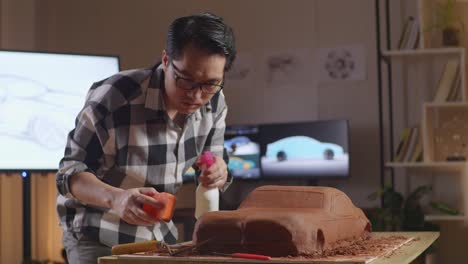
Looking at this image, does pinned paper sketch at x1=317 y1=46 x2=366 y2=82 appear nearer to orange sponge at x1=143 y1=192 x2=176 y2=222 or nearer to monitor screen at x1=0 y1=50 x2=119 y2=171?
monitor screen at x1=0 y1=50 x2=119 y2=171

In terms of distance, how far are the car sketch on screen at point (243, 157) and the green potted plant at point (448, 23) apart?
1.35m

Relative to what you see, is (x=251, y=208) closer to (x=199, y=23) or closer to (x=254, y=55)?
(x=199, y=23)

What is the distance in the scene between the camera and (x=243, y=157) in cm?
514

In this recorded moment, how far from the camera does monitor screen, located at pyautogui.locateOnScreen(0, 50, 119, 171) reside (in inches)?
147

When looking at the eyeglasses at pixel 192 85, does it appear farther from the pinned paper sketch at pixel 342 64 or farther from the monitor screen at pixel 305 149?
the pinned paper sketch at pixel 342 64

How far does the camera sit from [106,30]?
5781mm

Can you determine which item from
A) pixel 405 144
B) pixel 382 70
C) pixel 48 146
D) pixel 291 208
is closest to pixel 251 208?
pixel 291 208

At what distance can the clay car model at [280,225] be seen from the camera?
59.8 inches

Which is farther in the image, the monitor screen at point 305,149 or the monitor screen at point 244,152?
the monitor screen at point 244,152

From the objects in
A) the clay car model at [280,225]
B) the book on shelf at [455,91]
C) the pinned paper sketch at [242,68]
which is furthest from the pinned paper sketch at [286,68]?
the clay car model at [280,225]

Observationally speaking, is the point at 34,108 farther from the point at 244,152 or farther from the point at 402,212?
the point at 402,212

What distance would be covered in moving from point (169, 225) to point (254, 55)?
3.38 m

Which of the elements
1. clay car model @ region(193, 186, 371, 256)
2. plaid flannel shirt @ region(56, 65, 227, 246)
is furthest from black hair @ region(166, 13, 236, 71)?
clay car model @ region(193, 186, 371, 256)

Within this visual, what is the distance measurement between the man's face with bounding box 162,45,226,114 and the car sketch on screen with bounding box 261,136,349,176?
9.95 feet
